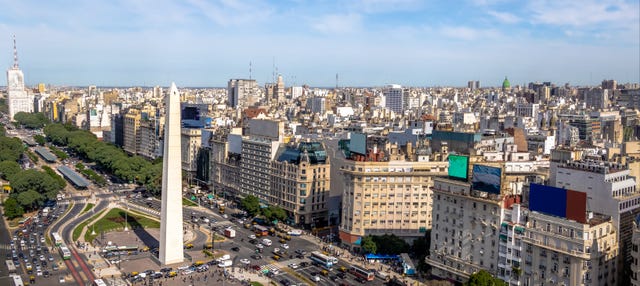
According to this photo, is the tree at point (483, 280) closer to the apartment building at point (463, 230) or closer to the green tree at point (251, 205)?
the apartment building at point (463, 230)

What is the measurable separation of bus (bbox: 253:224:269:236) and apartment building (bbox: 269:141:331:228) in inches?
211

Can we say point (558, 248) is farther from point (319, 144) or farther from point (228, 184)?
point (228, 184)

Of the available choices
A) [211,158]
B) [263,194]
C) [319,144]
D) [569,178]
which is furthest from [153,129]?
[569,178]

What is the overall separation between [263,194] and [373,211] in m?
27.4

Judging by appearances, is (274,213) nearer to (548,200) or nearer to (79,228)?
(79,228)

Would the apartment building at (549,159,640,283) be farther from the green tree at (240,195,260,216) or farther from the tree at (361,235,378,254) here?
the green tree at (240,195,260,216)

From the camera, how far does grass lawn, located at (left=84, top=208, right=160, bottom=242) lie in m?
90.5

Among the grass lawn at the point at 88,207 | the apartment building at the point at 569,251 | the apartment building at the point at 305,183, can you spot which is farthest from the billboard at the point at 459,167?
the grass lawn at the point at 88,207

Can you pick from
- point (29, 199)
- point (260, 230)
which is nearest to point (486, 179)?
point (260, 230)

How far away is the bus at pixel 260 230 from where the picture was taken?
87.2 m

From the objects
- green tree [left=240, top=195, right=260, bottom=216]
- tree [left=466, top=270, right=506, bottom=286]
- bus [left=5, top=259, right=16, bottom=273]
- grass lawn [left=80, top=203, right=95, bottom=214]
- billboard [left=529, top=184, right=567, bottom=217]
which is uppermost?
billboard [left=529, top=184, right=567, bottom=217]

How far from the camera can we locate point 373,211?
256 ft

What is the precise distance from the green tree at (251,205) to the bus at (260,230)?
4.15m

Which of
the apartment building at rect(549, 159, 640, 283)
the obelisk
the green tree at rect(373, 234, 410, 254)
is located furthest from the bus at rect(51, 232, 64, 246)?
the apartment building at rect(549, 159, 640, 283)
